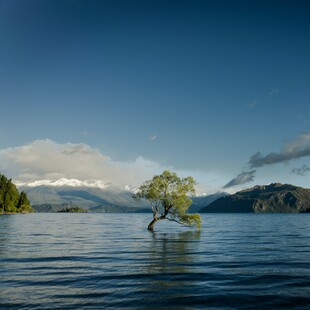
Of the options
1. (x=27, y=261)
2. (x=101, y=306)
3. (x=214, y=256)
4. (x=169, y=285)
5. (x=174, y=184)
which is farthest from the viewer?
(x=174, y=184)

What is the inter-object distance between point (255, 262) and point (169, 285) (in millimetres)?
15402

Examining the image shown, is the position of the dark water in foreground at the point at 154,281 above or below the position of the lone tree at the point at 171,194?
below

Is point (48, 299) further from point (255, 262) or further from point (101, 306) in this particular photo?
point (255, 262)

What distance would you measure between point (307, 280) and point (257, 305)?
932 centimetres

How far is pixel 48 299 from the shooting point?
67.6ft

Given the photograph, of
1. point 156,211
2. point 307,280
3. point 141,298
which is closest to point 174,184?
point 156,211

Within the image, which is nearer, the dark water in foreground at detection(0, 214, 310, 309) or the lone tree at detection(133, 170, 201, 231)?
the dark water in foreground at detection(0, 214, 310, 309)

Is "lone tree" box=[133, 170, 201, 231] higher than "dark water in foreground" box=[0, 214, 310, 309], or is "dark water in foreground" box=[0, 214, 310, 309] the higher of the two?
"lone tree" box=[133, 170, 201, 231]

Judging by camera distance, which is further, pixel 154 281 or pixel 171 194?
pixel 171 194

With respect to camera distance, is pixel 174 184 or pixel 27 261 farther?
pixel 174 184

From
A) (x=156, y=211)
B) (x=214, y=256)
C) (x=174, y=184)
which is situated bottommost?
(x=214, y=256)

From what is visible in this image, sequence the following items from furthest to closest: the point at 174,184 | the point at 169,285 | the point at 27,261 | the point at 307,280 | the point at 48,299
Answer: the point at 174,184 → the point at 27,261 → the point at 307,280 → the point at 169,285 → the point at 48,299

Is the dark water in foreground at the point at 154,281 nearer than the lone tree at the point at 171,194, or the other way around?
the dark water in foreground at the point at 154,281

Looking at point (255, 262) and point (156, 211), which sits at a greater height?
point (156, 211)
